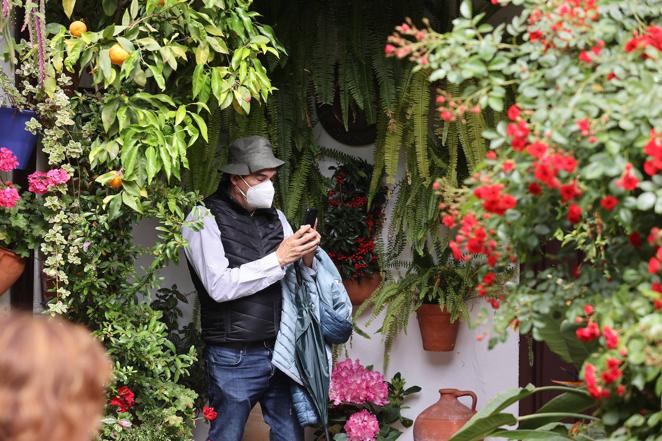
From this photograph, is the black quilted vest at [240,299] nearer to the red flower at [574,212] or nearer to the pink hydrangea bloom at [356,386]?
the pink hydrangea bloom at [356,386]

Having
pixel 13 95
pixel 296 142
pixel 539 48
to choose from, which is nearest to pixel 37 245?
pixel 13 95

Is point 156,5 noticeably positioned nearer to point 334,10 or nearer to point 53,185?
point 53,185

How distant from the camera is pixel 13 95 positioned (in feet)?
13.3

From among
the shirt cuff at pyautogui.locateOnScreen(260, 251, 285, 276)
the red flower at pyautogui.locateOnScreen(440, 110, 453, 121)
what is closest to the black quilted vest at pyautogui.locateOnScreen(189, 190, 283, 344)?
the shirt cuff at pyautogui.locateOnScreen(260, 251, 285, 276)

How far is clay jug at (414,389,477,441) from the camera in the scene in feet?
17.5

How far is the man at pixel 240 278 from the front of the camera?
4.43m

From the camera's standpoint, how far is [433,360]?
580 cm

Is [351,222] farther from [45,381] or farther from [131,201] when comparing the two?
[45,381]

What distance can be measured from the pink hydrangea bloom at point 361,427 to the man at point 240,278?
2.97 feet

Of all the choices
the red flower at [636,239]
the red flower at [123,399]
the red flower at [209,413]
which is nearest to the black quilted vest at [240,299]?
the red flower at [209,413]

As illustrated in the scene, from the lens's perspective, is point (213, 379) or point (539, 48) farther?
point (213, 379)

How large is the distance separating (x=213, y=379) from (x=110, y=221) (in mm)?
844

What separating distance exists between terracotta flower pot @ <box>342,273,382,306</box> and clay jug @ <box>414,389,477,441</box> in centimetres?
66

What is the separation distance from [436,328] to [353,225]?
0.68m
